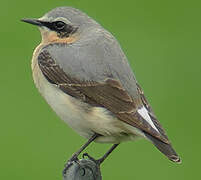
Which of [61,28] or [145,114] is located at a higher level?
[61,28]

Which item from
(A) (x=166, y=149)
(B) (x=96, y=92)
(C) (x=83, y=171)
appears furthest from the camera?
(B) (x=96, y=92)

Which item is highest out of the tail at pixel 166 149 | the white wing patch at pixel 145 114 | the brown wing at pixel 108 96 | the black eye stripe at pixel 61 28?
the black eye stripe at pixel 61 28

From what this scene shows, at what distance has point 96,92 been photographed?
26.9ft

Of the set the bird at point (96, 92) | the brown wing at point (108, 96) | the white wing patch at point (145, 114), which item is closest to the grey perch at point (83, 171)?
the bird at point (96, 92)

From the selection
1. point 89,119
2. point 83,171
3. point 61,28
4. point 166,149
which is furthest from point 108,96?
point 83,171

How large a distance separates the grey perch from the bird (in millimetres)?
562

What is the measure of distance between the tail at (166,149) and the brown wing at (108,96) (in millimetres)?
37

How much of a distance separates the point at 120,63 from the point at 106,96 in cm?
33

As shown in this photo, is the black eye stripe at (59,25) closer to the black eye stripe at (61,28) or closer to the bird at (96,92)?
the black eye stripe at (61,28)

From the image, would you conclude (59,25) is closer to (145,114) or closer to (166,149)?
(145,114)

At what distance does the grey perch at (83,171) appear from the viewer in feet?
23.1

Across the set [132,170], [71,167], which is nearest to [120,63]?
[71,167]

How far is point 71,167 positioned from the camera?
23.8 feet

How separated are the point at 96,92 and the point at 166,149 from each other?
0.90m
